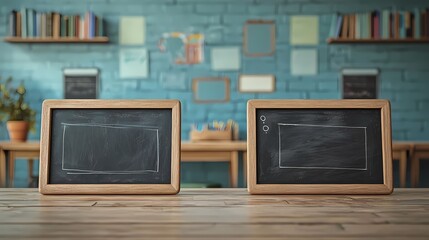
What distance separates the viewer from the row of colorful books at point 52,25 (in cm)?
432

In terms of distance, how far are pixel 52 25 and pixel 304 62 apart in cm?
237

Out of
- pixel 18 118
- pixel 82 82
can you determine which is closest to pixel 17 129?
pixel 18 118

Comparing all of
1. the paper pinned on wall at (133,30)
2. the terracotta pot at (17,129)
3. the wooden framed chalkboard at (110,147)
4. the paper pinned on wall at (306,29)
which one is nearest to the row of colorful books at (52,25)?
the paper pinned on wall at (133,30)

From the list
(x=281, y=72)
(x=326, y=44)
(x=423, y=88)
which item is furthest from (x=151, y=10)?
(x=423, y=88)

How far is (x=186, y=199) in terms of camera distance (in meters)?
1.23

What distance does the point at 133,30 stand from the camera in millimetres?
4480

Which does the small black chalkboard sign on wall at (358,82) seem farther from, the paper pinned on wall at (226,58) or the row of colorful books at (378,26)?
the paper pinned on wall at (226,58)

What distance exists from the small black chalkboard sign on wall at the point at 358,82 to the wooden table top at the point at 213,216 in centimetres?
325

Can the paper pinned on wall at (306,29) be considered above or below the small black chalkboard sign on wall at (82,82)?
above

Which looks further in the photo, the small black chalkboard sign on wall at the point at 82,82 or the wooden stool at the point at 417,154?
the small black chalkboard sign on wall at the point at 82,82

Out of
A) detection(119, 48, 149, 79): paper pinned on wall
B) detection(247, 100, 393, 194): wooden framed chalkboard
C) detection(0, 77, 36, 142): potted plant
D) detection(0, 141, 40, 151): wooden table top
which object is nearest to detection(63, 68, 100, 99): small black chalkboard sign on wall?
detection(119, 48, 149, 79): paper pinned on wall

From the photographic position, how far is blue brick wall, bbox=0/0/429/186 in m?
4.44

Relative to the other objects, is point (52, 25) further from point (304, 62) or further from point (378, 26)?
point (378, 26)

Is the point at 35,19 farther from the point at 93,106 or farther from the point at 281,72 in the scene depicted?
the point at 93,106
